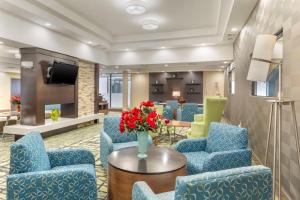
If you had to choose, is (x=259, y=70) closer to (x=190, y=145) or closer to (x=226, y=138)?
(x=226, y=138)

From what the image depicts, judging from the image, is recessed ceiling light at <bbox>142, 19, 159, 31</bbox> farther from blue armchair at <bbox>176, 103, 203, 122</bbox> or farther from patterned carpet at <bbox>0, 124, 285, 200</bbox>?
patterned carpet at <bbox>0, 124, 285, 200</bbox>

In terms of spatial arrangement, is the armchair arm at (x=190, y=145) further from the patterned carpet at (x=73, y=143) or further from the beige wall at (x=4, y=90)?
the beige wall at (x=4, y=90)

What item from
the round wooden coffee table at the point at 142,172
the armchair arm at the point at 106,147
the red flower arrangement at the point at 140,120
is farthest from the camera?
the armchair arm at the point at 106,147

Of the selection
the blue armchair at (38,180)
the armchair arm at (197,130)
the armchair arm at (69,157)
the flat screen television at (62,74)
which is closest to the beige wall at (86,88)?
the flat screen television at (62,74)

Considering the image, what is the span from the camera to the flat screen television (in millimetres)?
6207

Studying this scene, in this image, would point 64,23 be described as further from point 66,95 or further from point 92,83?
point 92,83

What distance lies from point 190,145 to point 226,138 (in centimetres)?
55

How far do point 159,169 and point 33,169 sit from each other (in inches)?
48.4

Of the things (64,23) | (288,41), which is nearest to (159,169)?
(288,41)

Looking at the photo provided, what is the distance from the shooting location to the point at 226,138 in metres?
2.94

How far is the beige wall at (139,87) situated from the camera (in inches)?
554

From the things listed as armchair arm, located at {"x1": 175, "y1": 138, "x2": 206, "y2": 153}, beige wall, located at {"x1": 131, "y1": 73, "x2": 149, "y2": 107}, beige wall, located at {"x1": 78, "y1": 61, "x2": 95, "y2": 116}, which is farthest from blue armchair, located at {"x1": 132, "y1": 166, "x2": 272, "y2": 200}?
beige wall, located at {"x1": 131, "y1": 73, "x2": 149, "y2": 107}

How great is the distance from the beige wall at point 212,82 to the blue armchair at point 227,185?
11927 mm

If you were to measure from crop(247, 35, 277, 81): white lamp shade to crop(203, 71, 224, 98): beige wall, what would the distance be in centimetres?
1056
